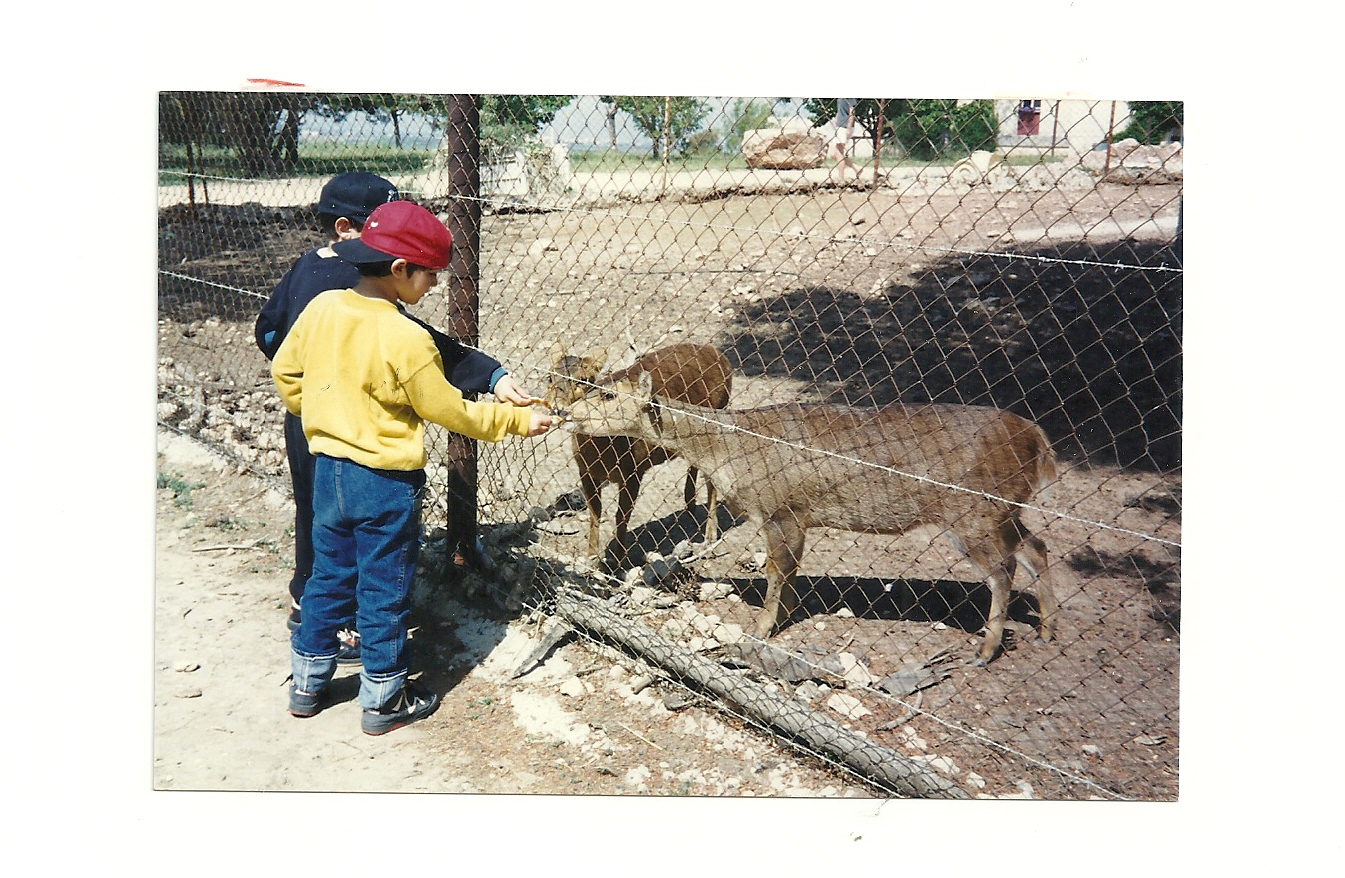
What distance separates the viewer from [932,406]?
4883 mm

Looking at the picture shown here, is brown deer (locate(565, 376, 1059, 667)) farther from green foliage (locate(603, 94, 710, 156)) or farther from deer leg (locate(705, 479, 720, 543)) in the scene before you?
green foliage (locate(603, 94, 710, 156))

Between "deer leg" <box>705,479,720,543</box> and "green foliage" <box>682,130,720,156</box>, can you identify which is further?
"green foliage" <box>682,130,720,156</box>

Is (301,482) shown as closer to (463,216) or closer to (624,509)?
(463,216)

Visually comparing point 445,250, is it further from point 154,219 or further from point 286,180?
point 286,180

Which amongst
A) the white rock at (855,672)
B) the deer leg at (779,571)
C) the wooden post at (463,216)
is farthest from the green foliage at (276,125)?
the white rock at (855,672)

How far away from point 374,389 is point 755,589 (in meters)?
2.45

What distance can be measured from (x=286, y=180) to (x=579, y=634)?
5274mm

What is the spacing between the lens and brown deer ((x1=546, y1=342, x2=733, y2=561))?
5.43 metres

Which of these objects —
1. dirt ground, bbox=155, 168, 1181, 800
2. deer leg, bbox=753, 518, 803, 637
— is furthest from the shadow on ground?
deer leg, bbox=753, 518, 803, 637

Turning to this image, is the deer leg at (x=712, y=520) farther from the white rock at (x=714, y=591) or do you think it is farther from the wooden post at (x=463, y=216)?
the wooden post at (x=463, y=216)

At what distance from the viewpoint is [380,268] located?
11.8 ft

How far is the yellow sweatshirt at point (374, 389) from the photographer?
11.7 ft

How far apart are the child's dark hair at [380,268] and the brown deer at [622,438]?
5.24 ft

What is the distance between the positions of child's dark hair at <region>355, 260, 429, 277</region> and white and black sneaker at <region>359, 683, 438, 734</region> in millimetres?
1611
